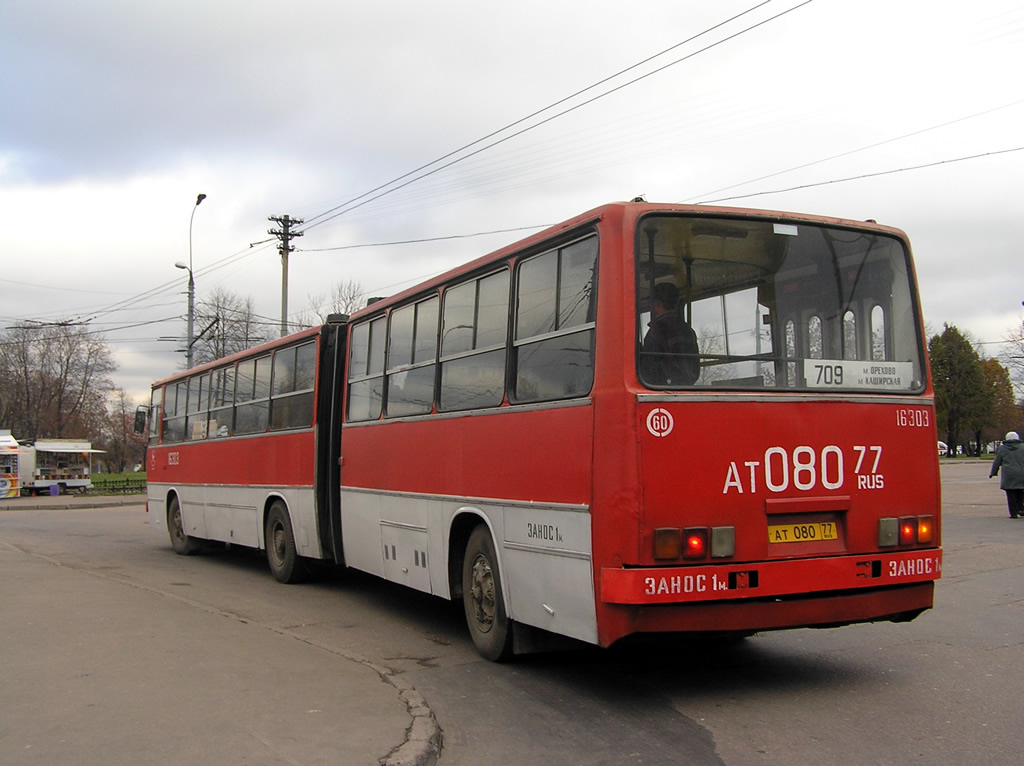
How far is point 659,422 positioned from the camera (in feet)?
19.4

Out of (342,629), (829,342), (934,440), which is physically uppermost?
(829,342)

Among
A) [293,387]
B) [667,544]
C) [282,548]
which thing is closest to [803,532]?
[667,544]

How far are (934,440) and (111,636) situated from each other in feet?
22.0

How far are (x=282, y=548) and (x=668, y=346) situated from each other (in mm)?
8120

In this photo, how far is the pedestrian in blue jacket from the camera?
749 inches

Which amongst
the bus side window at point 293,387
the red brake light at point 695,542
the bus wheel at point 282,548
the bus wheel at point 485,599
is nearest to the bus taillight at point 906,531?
the red brake light at point 695,542

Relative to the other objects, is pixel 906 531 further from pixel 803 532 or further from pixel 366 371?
pixel 366 371

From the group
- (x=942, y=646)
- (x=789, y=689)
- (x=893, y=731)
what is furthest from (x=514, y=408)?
(x=942, y=646)

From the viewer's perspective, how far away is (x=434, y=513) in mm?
8438

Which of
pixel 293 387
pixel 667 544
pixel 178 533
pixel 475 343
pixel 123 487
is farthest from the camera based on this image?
pixel 123 487

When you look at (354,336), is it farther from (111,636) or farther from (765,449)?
(765,449)

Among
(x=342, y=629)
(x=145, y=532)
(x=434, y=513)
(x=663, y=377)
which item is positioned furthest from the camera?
(x=145, y=532)

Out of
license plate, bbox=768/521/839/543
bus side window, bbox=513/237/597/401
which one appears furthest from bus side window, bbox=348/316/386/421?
license plate, bbox=768/521/839/543

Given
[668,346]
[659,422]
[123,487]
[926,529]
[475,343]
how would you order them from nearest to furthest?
[659,422] < [668,346] < [926,529] < [475,343] < [123,487]
